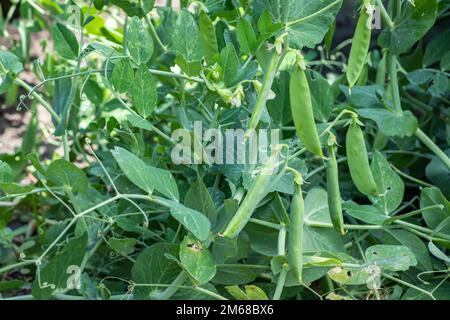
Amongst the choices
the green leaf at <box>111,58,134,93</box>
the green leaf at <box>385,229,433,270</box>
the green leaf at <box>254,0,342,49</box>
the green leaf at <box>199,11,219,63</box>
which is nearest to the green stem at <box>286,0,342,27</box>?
the green leaf at <box>254,0,342,49</box>

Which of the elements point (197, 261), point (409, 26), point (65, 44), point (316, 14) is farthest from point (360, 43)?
point (65, 44)

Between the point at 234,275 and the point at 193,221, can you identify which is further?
the point at 234,275

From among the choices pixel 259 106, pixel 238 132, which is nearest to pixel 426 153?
pixel 238 132

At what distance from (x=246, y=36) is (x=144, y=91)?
0.16 metres

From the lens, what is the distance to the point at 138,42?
0.94 meters

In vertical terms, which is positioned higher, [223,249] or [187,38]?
[187,38]

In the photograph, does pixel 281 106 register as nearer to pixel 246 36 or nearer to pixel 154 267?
pixel 246 36

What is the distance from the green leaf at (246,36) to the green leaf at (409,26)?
9.7 inches

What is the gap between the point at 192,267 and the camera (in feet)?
2.73

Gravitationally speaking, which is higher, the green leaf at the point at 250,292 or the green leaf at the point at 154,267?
the green leaf at the point at 154,267

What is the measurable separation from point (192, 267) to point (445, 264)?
41cm

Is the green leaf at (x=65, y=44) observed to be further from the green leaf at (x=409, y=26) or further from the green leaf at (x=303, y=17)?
the green leaf at (x=409, y=26)

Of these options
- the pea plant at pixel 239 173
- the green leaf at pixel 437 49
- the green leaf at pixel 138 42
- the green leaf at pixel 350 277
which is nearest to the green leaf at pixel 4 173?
the pea plant at pixel 239 173

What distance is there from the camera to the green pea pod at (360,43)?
83 centimetres
